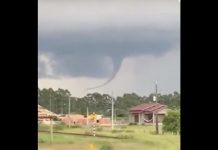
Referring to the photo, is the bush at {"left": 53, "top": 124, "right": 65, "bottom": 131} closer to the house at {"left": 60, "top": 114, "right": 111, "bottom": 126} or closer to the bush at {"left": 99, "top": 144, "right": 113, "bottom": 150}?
the house at {"left": 60, "top": 114, "right": 111, "bottom": 126}

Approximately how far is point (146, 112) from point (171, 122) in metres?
0.11

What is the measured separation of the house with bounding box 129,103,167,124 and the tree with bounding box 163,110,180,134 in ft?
0.12

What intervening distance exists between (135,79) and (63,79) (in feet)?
0.93

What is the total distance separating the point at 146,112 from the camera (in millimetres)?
1166

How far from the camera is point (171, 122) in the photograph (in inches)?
43.2

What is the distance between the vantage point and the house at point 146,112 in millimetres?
1149

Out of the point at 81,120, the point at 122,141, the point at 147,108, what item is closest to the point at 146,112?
the point at 147,108

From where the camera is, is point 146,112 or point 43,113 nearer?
point 43,113

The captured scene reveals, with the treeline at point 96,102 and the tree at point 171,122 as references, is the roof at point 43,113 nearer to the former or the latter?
the treeline at point 96,102

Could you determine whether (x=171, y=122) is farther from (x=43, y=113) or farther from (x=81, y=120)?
(x=43, y=113)

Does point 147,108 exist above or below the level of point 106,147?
above
